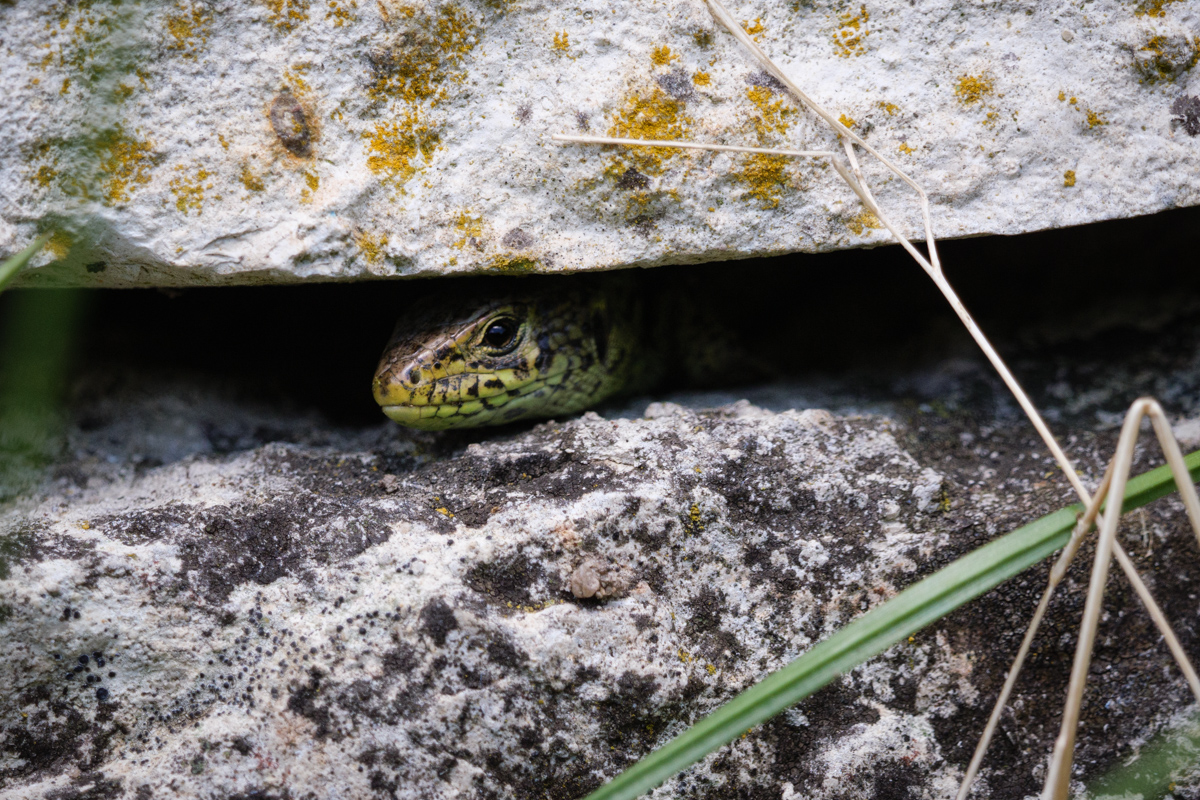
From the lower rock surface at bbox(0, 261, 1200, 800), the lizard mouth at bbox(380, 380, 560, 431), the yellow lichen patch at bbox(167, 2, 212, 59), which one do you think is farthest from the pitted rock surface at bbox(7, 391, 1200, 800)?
the yellow lichen patch at bbox(167, 2, 212, 59)

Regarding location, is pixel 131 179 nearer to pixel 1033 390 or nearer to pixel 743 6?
pixel 743 6

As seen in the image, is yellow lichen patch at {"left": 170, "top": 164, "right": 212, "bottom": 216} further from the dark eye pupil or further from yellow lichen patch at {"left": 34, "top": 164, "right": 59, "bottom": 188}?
the dark eye pupil

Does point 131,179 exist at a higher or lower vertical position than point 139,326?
higher

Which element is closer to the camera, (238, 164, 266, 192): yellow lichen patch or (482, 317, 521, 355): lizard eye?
(238, 164, 266, 192): yellow lichen patch

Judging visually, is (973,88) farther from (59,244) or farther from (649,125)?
(59,244)

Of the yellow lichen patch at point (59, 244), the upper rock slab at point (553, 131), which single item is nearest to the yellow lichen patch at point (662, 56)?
the upper rock slab at point (553, 131)

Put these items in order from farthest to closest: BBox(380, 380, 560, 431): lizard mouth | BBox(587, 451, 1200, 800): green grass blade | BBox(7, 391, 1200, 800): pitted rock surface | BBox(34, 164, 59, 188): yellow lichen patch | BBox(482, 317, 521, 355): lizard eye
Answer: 1. BBox(482, 317, 521, 355): lizard eye
2. BBox(380, 380, 560, 431): lizard mouth
3. BBox(34, 164, 59, 188): yellow lichen patch
4. BBox(7, 391, 1200, 800): pitted rock surface
5. BBox(587, 451, 1200, 800): green grass blade

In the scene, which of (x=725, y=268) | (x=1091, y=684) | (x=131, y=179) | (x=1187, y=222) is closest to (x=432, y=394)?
(x=131, y=179)
